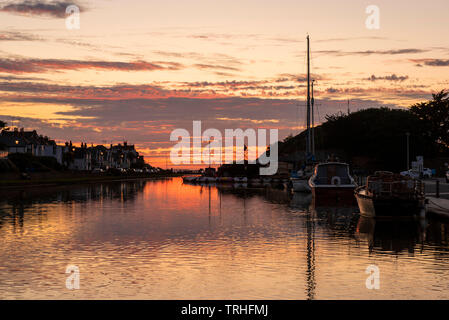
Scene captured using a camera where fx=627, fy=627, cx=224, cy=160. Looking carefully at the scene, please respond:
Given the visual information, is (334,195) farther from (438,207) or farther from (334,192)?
(438,207)

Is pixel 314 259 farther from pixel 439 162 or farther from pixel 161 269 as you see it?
pixel 439 162

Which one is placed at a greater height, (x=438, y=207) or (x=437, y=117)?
(x=437, y=117)

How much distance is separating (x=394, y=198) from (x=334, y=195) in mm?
14519

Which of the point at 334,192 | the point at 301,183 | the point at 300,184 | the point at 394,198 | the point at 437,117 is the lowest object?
the point at 300,184

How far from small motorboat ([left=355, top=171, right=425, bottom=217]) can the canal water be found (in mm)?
1298

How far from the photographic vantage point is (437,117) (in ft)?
489

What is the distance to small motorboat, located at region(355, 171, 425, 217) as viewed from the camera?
29422 mm

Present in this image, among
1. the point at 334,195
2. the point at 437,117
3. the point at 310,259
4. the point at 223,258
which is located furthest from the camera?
the point at 437,117

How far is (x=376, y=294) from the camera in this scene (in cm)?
1229

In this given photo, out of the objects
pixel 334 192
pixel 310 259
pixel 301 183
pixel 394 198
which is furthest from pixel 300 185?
pixel 310 259

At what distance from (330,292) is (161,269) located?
468 cm

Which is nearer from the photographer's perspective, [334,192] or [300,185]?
[334,192]

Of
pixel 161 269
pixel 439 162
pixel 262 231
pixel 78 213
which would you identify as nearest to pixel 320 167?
pixel 78 213

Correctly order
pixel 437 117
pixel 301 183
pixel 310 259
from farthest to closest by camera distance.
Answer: pixel 437 117
pixel 301 183
pixel 310 259
